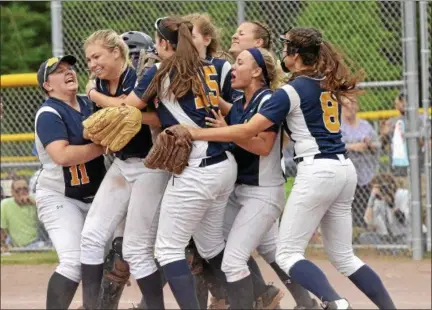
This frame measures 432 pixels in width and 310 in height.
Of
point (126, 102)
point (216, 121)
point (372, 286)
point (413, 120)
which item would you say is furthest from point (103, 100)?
point (413, 120)

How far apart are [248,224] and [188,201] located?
0.44 metres

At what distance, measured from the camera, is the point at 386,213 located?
1034 centimetres

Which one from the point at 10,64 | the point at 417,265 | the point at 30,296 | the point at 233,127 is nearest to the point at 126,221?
the point at 233,127

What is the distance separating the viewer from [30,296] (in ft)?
28.7

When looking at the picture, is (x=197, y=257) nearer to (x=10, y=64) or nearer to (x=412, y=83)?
(x=412, y=83)

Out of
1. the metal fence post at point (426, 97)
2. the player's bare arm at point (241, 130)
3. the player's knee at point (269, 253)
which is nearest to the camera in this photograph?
the player's bare arm at point (241, 130)

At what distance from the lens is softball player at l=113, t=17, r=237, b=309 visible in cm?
625

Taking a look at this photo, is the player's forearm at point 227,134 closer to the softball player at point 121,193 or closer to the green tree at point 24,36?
the softball player at point 121,193

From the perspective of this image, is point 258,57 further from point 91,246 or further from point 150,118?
point 91,246

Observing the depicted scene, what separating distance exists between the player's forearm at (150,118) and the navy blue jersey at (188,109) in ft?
0.13

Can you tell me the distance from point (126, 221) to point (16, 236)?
4.50 meters

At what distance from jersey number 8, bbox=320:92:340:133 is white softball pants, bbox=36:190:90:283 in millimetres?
1658

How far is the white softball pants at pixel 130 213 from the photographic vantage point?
650 cm

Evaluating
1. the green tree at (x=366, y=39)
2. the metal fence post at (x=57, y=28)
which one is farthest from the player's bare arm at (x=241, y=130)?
the metal fence post at (x=57, y=28)
